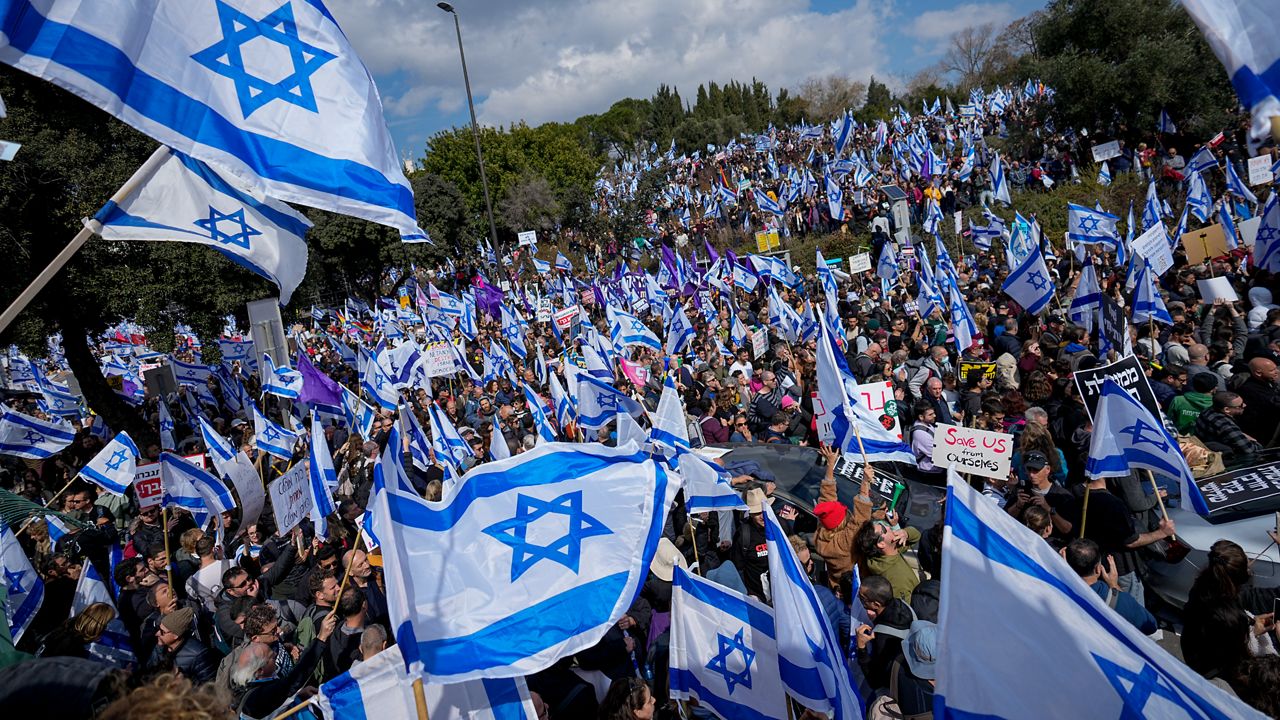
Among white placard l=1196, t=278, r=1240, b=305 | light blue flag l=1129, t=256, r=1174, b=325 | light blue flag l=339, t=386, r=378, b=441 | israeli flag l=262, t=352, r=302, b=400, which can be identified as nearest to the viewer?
light blue flag l=1129, t=256, r=1174, b=325

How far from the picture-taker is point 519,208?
51.3m

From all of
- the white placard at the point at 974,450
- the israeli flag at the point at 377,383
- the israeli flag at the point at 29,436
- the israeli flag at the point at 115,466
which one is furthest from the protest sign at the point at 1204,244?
the israeli flag at the point at 29,436

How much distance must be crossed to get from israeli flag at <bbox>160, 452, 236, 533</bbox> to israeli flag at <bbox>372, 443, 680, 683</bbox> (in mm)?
5336

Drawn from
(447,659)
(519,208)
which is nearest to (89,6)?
(447,659)

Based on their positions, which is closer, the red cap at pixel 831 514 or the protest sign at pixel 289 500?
the red cap at pixel 831 514

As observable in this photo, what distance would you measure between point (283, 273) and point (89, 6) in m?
1.76

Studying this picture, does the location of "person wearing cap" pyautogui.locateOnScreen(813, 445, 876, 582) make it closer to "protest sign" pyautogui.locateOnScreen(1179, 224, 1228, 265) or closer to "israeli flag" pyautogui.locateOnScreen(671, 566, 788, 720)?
"israeli flag" pyautogui.locateOnScreen(671, 566, 788, 720)

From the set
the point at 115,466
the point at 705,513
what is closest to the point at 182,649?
the point at 705,513

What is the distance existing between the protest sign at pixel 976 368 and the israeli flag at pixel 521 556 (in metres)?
7.02

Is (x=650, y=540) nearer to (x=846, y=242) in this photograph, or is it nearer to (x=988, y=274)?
(x=988, y=274)

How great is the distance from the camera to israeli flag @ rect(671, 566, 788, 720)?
167 inches

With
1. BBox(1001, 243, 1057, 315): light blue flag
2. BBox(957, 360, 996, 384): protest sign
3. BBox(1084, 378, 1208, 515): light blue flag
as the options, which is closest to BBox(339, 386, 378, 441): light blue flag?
BBox(957, 360, 996, 384): protest sign

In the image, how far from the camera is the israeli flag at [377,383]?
12.9m

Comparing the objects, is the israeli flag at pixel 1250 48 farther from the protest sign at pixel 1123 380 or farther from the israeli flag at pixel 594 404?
the israeli flag at pixel 594 404
